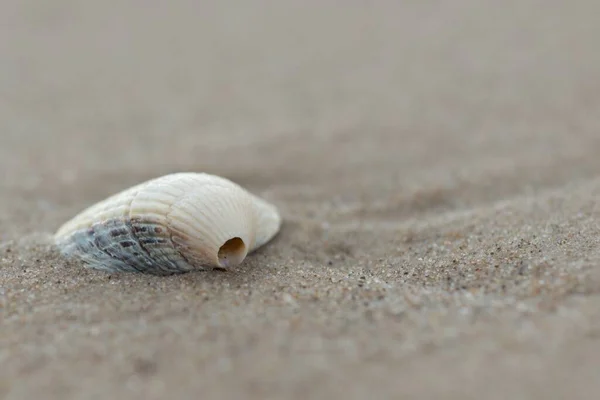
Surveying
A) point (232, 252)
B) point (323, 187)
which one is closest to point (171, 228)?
point (232, 252)

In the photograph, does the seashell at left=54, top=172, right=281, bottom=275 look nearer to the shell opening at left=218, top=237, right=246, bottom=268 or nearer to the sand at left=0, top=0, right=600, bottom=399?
the shell opening at left=218, top=237, right=246, bottom=268

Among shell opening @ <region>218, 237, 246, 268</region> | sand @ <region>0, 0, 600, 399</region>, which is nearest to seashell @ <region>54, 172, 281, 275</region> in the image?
shell opening @ <region>218, 237, 246, 268</region>

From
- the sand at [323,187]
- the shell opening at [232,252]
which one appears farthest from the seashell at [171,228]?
the sand at [323,187]

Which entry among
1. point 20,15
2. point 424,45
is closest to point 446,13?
point 424,45

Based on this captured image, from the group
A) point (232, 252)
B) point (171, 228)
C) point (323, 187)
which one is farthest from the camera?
point (323, 187)

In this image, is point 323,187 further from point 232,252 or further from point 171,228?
point 171,228
